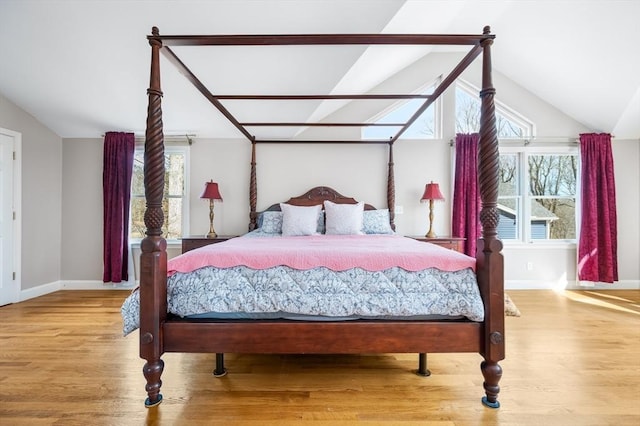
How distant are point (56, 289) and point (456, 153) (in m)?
5.73

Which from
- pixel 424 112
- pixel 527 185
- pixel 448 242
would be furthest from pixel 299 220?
pixel 527 185

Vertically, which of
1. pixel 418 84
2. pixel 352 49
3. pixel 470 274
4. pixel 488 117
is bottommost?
pixel 470 274

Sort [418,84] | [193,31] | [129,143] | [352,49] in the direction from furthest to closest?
[418,84] → [129,143] → [352,49] → [193,31]

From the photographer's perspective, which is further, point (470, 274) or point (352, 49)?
point (352, 49)

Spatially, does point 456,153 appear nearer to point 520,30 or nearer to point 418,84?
point 418,84

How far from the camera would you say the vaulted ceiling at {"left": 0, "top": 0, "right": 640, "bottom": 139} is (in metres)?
2.46

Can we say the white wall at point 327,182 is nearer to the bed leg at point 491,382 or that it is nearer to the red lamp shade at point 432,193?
the red lamp shade at point 432,193

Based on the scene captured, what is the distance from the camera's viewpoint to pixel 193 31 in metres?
2.58

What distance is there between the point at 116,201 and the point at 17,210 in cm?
100

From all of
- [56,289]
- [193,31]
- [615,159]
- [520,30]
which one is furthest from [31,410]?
[615,159]

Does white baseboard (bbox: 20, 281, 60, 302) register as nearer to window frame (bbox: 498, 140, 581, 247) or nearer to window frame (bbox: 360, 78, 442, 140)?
window frame (bbox: 360, 78, 442, 140)

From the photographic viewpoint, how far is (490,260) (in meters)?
1.58

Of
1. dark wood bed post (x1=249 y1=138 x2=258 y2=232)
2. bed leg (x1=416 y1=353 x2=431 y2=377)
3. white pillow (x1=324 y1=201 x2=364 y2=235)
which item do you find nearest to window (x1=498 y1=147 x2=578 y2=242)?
white pillow (x1=324 y1=201 x2=364 y2=235)

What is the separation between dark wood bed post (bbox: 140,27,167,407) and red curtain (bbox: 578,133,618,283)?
5.00 meters
